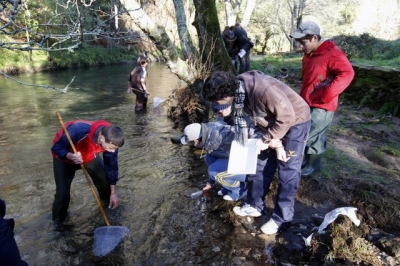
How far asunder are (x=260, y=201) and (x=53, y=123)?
6723 millimetres

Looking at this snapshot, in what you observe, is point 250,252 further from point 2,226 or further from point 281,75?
point 281,75

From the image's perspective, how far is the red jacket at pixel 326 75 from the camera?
3.33 m

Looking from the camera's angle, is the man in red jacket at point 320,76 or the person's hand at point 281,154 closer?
the person's hand at point 281,154

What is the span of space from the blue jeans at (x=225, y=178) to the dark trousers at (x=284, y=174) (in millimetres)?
206

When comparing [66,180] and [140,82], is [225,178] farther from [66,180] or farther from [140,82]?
[140,82]

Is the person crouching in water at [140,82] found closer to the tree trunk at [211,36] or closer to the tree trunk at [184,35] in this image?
the tree trunk at [184,35]

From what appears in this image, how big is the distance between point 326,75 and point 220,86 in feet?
5.44

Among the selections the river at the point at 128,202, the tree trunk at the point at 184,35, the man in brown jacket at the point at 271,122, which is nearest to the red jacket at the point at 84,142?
the river at the point at 128,202

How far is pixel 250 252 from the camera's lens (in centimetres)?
293

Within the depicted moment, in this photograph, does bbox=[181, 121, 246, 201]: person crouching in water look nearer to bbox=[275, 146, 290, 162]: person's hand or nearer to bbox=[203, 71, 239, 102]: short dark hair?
Answer: bbox=[275, 146, 290, 162]: person's hand

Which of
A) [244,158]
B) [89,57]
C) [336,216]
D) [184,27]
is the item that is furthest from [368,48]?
[89,57]

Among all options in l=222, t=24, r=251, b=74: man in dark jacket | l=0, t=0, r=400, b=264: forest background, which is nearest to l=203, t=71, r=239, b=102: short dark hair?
l=0, t=0, r=400, b=264: forest background

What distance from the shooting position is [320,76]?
138 inches

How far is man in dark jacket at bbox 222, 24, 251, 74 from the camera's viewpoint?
8.12 m
